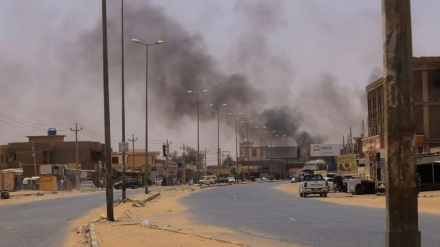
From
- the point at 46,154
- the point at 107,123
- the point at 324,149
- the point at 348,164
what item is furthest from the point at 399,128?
the point at 324,149

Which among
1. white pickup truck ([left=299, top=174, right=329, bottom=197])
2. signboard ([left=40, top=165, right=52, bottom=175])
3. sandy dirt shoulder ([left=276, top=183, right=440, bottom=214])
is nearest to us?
sandy dirt shoulder ([left=276, top=183, right=440, bottom=214])

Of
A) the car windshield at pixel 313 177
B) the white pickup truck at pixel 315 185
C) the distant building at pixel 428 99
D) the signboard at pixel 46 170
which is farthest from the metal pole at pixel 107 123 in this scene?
the signboard at pixel 46 170

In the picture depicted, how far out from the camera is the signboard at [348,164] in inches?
2721

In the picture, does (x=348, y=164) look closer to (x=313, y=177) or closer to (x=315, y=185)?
(x=313, y=177)

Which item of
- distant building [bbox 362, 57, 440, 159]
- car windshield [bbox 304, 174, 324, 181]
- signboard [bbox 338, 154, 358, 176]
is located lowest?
car windshield [bbox 304, 174, 324, 181]

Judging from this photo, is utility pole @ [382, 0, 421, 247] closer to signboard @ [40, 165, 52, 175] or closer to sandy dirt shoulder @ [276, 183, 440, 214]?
sandy dirt shoulder @ [276, 183, 440, 214]

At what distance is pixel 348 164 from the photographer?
70.0 meters

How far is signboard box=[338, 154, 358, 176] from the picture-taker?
227ft

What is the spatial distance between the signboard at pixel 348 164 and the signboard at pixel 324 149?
94.7m

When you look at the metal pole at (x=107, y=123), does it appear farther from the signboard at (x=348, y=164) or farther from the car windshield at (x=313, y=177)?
the signboard at (x=348, y=164)

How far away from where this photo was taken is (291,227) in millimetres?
20078

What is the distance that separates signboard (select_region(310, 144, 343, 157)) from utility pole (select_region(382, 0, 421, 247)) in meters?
162

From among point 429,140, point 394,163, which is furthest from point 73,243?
point 429,140

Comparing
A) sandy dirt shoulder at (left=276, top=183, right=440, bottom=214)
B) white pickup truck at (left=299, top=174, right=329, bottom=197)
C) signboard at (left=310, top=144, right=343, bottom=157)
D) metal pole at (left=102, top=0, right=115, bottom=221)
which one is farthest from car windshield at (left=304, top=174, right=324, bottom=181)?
signboard at (left=310, top=144, right=343, bottom=157)
